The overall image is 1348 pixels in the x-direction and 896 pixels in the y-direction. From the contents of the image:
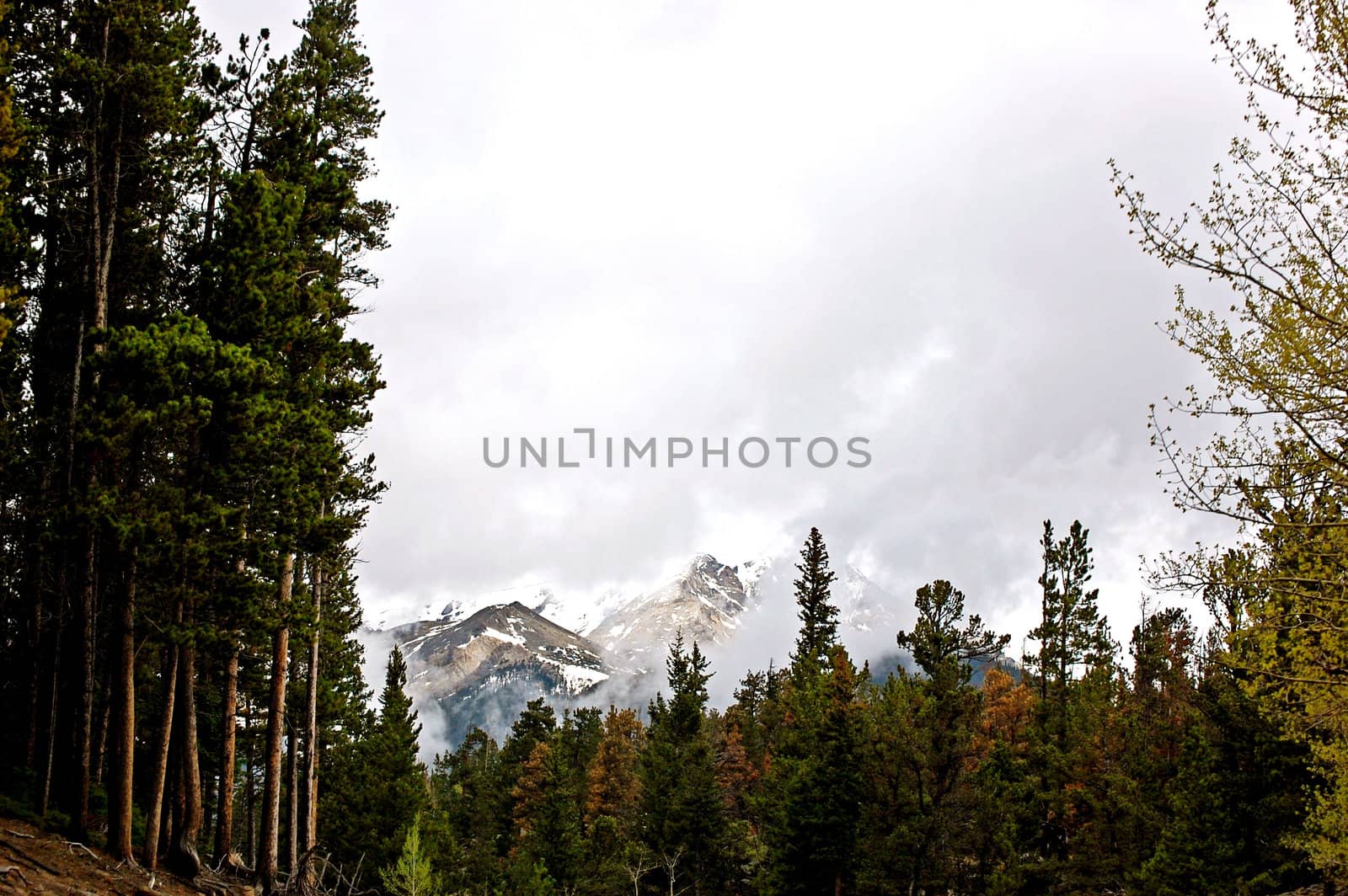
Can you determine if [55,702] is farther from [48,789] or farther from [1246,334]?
[1246,334]

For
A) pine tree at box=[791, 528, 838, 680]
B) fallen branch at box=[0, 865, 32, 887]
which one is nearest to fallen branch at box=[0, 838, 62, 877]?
fallen branch at box=[0, 865, 32, 887]

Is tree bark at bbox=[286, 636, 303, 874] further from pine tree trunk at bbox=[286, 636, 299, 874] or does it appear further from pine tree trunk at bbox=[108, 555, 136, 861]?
pine tree trunk at bbox=[108, 555, 136, 861]

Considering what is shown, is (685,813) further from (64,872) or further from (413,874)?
(64,872)

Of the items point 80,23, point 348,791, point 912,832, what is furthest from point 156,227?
point 912,832

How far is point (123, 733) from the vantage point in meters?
11.8

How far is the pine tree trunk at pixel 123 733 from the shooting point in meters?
11.7

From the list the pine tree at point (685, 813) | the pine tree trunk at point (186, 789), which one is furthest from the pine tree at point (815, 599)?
the pine tree trunk at point (186, 789)

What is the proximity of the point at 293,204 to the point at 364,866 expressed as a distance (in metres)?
21.9

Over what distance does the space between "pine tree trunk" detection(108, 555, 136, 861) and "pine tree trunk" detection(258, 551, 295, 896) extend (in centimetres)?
312

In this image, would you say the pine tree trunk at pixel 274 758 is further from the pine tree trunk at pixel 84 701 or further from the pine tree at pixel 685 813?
the pine tree at pixel 685 813

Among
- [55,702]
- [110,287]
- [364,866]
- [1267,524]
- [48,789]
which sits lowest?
[364,866]

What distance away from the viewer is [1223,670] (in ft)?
64.1

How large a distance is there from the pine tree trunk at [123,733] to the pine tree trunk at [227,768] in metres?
2.16

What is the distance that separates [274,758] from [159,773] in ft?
13.2
